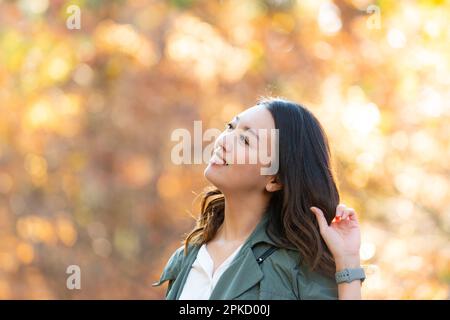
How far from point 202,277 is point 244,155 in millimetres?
362

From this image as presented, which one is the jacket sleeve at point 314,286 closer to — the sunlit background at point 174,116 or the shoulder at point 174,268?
the shoulder at point 174,268

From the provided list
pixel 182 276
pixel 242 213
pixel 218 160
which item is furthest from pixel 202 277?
pixel 218 160

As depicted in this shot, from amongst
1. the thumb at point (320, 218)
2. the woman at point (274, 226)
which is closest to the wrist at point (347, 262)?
the woman at point (274, 226)

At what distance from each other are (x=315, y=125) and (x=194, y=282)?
56 cm

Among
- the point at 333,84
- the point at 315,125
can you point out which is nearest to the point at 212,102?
the point at 333,84

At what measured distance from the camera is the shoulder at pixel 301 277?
6.35ft

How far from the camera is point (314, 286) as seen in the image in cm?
195

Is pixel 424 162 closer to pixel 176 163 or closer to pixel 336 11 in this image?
pixel 336 11

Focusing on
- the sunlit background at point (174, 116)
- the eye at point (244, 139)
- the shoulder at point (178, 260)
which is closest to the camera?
the eye at point (244, 139)

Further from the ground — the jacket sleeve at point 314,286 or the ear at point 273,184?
the ear at point 273,184

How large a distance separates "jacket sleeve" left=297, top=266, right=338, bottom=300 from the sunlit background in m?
2.72

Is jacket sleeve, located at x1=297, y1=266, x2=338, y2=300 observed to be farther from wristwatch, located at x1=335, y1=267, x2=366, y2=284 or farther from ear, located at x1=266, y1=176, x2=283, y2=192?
ear, located at x1=266, y1=176, x2=283, y2=192

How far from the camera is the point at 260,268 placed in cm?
199

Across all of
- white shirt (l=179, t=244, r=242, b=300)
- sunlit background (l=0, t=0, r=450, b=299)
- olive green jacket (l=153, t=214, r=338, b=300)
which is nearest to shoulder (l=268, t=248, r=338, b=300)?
olive green jacket (l=153, t=214, r=338, b=300)
